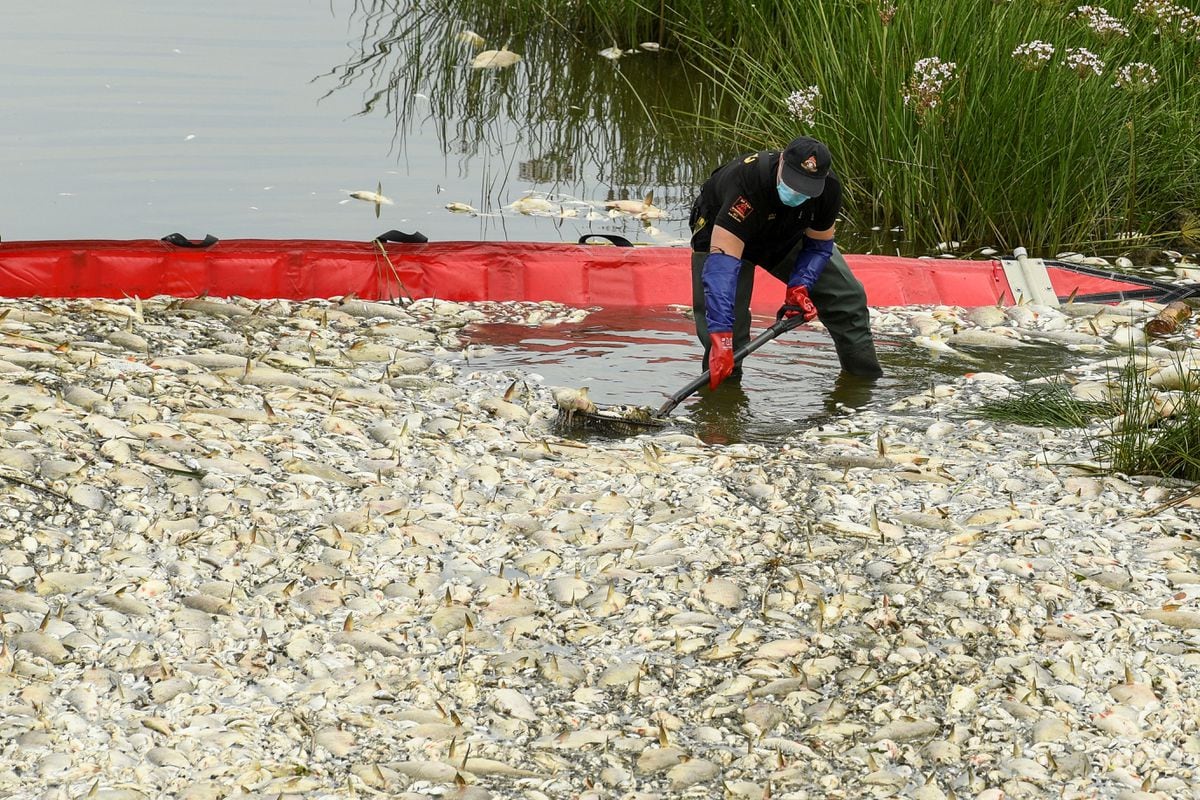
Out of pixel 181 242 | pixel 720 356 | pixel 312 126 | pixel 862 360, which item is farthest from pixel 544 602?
pixel 312 126

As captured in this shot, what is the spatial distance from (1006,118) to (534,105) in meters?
4.67

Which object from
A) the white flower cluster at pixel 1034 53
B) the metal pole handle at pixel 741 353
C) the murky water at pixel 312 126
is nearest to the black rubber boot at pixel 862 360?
the metal pole handle at pixel 741 353

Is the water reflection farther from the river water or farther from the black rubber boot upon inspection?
the black rubber boot

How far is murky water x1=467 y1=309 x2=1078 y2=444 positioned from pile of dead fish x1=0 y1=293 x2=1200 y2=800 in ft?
1.34

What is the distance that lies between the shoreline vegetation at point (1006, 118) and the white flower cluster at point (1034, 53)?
0.01m

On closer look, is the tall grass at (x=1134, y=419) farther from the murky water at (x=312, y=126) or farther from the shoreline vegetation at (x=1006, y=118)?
the murky water at (x=312, y=126)

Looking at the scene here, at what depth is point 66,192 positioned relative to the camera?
30.1 ft

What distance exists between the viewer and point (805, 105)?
26.3 feet

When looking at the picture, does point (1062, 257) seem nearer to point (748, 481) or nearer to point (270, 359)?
point (748, 481)

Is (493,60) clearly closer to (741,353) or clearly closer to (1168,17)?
(1168,17)

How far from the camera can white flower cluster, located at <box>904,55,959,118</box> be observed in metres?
7.22

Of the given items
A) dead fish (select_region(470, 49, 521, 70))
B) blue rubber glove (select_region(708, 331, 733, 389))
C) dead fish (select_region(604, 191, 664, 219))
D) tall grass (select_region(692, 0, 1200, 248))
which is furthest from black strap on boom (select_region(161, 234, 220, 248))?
dead fish (select_region(470, 49, 521, 70))

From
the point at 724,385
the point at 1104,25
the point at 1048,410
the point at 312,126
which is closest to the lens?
the point at 1048,410

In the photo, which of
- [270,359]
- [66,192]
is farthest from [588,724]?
[66,192]
